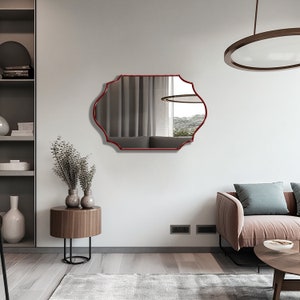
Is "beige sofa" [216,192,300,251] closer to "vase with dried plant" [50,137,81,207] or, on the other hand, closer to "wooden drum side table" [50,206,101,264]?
"wooden drum side table" [50,206,101,264]

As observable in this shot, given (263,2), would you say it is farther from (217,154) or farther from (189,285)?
(189,285)

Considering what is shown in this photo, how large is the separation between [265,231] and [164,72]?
6.24 ft

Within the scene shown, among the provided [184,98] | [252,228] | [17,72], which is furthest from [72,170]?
[252,228]

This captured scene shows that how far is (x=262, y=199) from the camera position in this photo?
13.3ft

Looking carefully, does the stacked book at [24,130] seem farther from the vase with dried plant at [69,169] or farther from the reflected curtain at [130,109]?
the reflected curtain at [130,109]

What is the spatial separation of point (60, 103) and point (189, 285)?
7.50ft

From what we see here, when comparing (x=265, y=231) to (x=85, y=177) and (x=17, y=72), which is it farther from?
(x=17, y=72)

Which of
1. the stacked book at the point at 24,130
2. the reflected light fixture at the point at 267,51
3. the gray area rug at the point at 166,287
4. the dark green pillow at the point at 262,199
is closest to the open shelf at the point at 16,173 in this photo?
the stacked book at the point at 24,130

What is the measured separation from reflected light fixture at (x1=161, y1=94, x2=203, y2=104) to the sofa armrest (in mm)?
1012

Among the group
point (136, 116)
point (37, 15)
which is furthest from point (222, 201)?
point (37, 15)

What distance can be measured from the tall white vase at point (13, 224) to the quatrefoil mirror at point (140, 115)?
1.19 metres

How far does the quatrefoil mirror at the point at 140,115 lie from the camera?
4.39 m

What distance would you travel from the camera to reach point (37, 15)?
438cm

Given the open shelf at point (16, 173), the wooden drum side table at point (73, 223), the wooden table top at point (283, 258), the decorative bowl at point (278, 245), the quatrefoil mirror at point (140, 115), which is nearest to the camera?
the wooden table top at point (283, 258)
